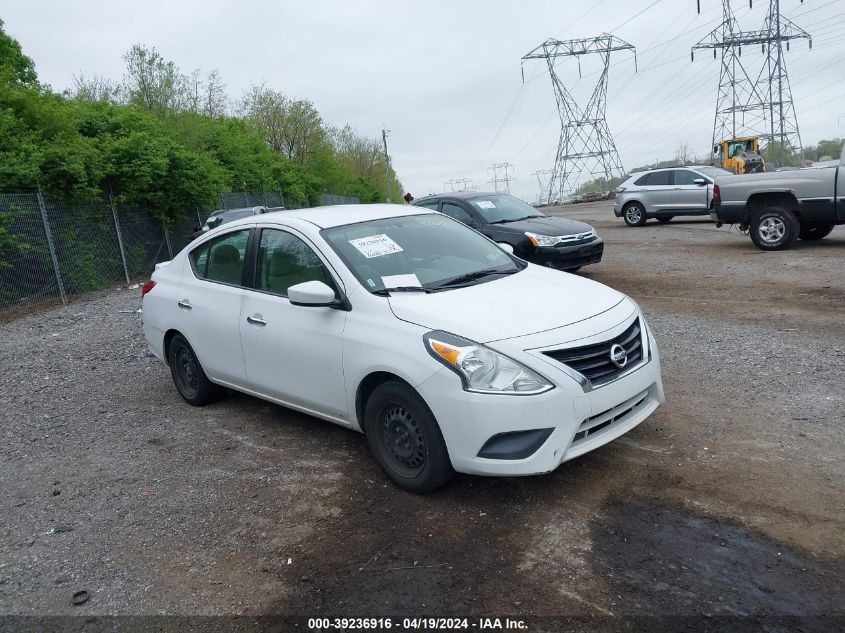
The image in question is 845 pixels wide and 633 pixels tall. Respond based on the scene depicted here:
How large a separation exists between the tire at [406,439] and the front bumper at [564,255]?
6.58 metres

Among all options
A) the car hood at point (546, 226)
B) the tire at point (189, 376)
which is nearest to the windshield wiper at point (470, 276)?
the tire at point (189, 376)

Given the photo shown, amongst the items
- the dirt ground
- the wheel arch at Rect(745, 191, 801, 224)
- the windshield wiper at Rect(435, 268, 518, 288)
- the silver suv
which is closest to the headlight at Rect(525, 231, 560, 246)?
the dirt ground

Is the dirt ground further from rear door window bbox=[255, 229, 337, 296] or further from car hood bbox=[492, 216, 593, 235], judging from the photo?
car hood bbox=[492, 216, 593, 235]

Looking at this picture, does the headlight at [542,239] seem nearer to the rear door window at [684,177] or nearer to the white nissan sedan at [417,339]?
the white nissan sedan at [417,339]

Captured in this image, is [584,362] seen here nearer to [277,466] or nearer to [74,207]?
[277,466]

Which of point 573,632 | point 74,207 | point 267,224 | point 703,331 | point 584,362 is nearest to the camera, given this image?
point 573,632

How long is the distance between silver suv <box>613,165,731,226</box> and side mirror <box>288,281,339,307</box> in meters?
17.6

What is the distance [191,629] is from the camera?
2947 mm

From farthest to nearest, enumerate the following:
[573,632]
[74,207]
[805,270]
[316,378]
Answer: [74,207], [805,270], [316,378], [573,632]

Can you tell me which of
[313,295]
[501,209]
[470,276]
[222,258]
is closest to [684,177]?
[501,209]

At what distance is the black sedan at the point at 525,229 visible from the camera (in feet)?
34.2

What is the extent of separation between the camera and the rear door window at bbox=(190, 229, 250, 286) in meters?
5.27

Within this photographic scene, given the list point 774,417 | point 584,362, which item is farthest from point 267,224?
point 774,417

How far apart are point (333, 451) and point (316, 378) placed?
66cm
